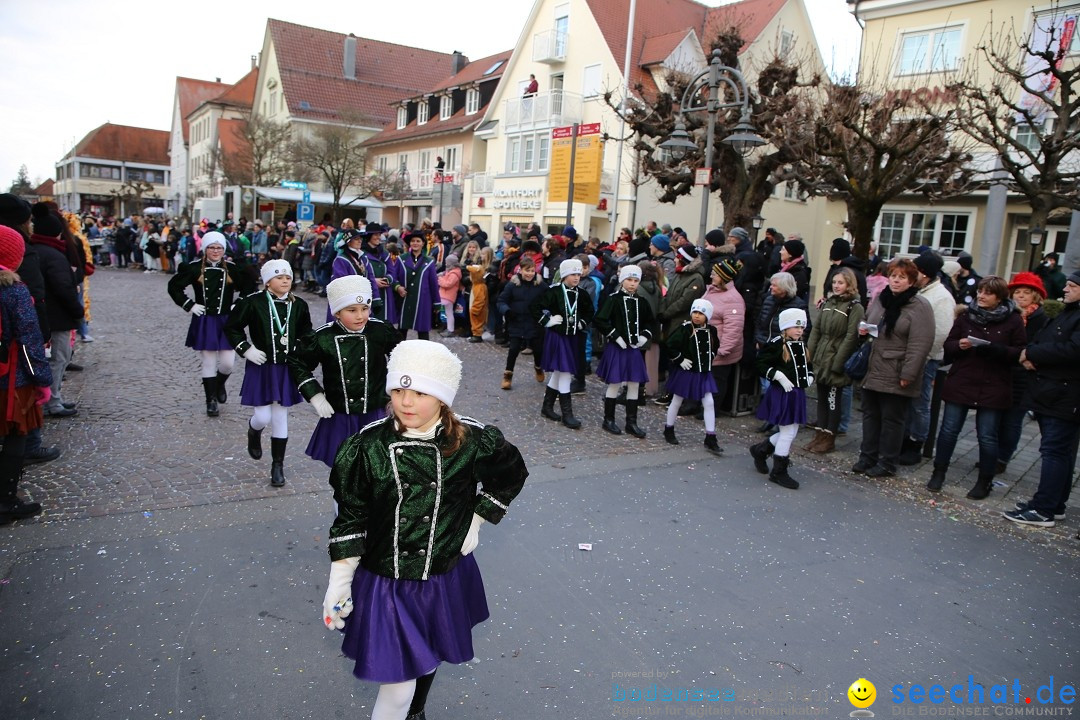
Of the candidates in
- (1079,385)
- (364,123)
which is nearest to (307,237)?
(1079,385)

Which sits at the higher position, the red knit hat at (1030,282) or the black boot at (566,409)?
the red knit hat at (1030,282)

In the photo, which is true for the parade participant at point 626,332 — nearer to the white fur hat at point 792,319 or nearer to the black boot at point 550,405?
the black boot at point 550,405

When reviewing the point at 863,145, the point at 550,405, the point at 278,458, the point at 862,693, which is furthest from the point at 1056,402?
the point at 863,145

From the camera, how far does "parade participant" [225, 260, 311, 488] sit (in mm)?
5723

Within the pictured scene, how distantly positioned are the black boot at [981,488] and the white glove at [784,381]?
1843mm

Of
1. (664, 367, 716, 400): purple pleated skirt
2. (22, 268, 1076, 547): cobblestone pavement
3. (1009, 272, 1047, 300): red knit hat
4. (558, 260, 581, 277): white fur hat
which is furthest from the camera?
(558, 260, 581, 277): white fur hat

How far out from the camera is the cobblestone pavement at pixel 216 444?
5543 mm

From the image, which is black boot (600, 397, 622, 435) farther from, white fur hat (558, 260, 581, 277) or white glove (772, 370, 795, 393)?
white glove (772, 370, 795, 393)

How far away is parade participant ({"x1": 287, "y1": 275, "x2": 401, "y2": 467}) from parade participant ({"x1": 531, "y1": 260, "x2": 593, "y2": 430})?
11.5ft

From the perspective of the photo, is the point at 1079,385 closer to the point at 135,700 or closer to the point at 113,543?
the point at 135,700

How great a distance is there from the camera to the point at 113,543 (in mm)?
4570

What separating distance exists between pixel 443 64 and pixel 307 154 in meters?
24.6

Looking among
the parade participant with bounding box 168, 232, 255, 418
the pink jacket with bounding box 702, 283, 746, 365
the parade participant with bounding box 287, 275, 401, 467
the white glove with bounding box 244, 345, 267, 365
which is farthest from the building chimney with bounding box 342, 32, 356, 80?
the parade participant with bounding box 287, 275, 401, 467

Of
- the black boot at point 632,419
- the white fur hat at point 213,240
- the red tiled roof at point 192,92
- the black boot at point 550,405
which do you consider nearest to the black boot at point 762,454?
the black boot at point 632,419
